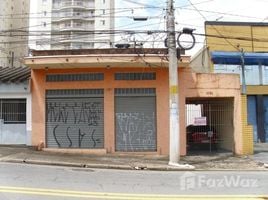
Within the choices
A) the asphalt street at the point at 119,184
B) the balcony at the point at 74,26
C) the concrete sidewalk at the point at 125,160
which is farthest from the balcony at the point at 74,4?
the asphalt street at the point at 119,184

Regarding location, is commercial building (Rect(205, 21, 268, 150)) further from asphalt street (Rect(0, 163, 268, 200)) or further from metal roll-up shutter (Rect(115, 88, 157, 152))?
asphalt street (Rect(0, 163, 268, 200))

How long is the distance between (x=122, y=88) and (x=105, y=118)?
1.68m

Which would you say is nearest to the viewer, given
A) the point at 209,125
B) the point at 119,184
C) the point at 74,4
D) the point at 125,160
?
the point at 119,184

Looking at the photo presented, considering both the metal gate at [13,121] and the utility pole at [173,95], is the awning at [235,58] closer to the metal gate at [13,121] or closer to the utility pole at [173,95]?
the utility pole at [173,95]

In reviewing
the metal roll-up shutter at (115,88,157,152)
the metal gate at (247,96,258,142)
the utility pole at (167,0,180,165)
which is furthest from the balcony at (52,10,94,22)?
the utility pole at (167,0,180,165)

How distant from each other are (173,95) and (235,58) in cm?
1334

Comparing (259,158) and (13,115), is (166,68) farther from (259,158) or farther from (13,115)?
(13,115)

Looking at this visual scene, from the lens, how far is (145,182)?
13.3 meters

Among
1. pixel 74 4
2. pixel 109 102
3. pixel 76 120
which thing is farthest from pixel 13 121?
pixel 74 4

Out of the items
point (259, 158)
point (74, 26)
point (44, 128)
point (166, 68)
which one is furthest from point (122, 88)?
point (74, 26)

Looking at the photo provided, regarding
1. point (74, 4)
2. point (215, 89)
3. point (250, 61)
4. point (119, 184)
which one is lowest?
point (119, 184)

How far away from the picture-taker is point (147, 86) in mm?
22516

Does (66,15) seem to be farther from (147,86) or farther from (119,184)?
(119,184)

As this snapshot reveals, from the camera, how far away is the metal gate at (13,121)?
2294 cm
